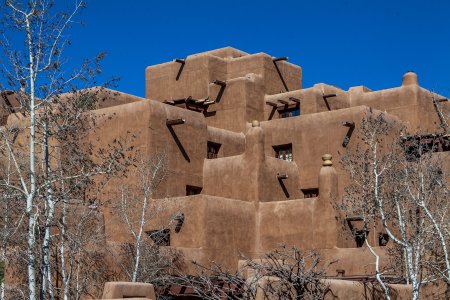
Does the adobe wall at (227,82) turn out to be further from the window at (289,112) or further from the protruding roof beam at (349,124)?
the protruding roof beam at (349,124)

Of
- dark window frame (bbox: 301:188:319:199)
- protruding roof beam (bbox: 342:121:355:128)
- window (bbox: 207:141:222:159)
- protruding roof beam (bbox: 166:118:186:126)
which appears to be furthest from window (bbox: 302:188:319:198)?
protruding roof beam (bbox: 166:118:186:126)

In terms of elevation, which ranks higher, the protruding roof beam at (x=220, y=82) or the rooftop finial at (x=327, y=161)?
the protruding roof beam at (x=220, y=82)

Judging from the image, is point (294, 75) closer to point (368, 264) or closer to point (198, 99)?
point (198, 99)

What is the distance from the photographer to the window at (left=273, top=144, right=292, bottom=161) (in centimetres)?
3422

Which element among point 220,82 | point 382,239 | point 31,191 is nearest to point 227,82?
point 220,82

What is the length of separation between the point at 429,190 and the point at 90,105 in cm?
932

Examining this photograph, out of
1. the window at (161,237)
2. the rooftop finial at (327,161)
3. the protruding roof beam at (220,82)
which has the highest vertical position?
the protruding roof beam at (220,82)

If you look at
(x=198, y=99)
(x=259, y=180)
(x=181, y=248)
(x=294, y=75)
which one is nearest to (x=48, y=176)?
(x=181, y=248)

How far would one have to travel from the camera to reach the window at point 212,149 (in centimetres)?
3344

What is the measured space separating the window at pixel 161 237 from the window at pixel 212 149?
5400 mm

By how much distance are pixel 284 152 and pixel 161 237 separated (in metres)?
8.79

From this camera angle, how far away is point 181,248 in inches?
1073

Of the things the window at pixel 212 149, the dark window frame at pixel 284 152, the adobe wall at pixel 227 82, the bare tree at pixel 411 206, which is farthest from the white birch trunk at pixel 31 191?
the adobe wall at pixel 227 82

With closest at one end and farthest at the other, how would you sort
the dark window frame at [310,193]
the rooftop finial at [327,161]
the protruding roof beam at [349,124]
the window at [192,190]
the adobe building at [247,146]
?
1. the adobe building at [247,146]
2. the rooftop finial at [327,161]
3. the protruding roof beam at [349,124]
4. the window at [192,190]
5. the dark window frame at [310,193]
